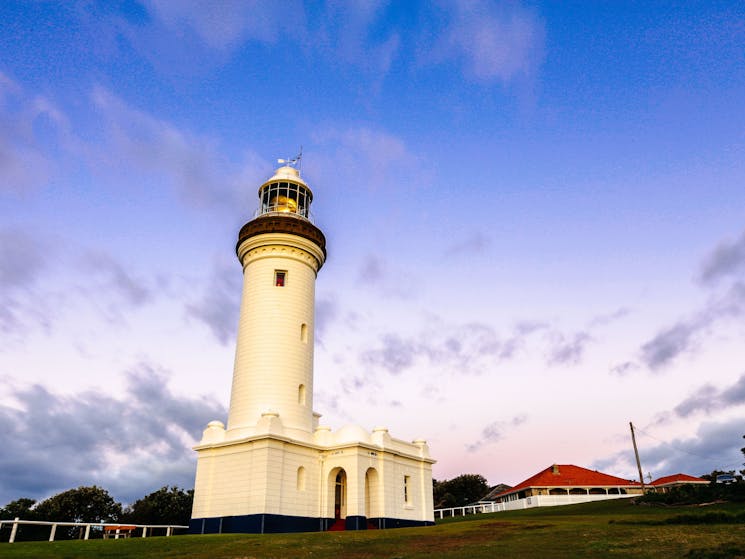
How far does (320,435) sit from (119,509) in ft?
80.9

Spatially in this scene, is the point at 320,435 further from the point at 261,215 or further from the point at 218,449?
the point at 261,215

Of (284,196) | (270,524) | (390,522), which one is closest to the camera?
(270,524)

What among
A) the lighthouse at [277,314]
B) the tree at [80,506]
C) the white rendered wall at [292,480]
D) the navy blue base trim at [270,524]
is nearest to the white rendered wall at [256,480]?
the white rendered wall at [292,480]

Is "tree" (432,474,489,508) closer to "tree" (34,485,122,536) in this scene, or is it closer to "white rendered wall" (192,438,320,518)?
"tree" (34,485,122,536)

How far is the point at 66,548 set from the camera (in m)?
16.2

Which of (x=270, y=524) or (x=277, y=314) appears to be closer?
(x=270, y=524)

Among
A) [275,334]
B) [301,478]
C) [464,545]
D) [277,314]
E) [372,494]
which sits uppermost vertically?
[277,314]

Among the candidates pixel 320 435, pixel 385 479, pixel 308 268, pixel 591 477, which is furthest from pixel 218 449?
pixel 591 477

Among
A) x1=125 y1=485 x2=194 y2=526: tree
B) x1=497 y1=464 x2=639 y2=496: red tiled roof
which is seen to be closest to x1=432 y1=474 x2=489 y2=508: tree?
x1=497 y1=464 x2=639 y2=496: red tiled roof

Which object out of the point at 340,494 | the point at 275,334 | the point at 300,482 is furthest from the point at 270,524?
the point at 275,334

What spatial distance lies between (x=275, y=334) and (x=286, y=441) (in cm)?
572

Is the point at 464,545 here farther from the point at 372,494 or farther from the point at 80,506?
the point at 80,506

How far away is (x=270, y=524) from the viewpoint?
23.9 metres

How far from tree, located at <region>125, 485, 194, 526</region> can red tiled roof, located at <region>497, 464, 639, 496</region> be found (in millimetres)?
32381
